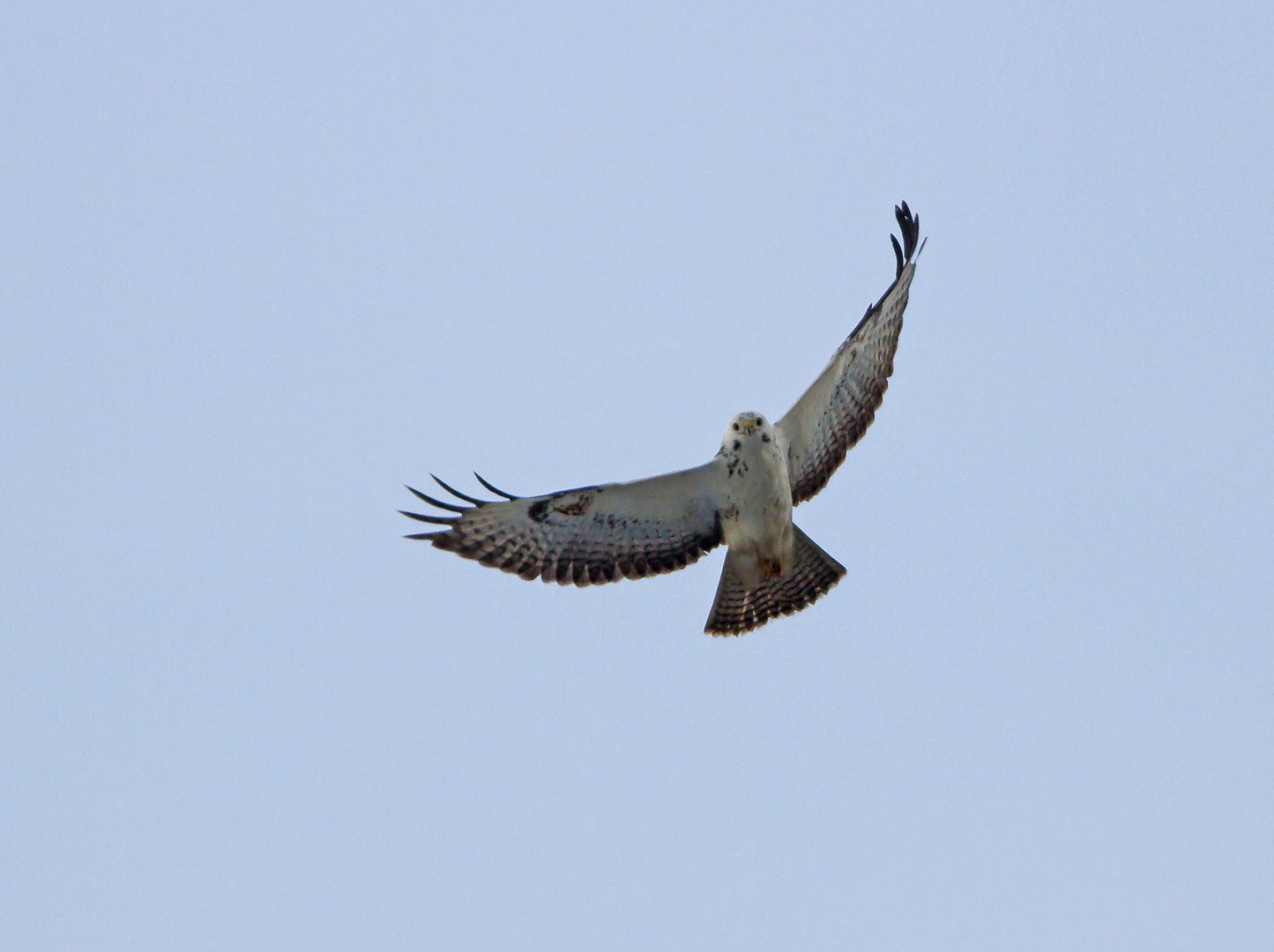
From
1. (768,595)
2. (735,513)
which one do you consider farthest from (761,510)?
(768,595)

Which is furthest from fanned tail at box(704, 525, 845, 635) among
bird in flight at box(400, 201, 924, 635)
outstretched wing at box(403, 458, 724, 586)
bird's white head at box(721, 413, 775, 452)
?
bird's white head at box(721, 413, 775, 452)

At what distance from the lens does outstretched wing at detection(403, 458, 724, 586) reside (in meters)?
13.0

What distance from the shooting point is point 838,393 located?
44.4ft

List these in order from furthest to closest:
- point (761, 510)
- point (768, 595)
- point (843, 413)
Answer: point (768, 595) < point (843, 413) < point (761, 510)

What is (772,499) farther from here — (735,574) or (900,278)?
(900,278)

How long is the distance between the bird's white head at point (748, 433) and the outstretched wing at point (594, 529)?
227 millimetres

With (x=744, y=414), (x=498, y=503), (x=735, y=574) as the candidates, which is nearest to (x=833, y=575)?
(x=735, y=574)

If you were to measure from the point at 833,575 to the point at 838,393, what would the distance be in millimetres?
1527

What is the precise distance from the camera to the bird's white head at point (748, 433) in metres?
12.8

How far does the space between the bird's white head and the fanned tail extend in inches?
53.7

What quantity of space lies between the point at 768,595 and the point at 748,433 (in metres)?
1.72

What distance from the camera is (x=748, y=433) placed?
41.9 feet

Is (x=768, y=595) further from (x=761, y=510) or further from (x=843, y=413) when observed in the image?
(x=843, y=413)

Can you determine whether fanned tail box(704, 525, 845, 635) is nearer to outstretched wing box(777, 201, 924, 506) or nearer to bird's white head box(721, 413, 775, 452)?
outstretched wing box(777, 201, 924, 506)
